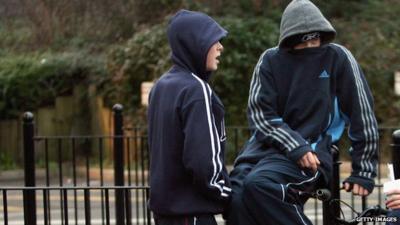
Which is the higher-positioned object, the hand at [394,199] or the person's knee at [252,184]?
the person's knee at [252,184]

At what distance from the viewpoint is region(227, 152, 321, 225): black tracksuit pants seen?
376 cm

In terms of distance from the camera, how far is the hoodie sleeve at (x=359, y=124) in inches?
157

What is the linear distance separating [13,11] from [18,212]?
8.61m

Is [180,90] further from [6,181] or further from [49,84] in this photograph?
[49,84]

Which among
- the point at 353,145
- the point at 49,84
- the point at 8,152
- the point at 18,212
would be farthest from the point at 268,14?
the point at 353,145

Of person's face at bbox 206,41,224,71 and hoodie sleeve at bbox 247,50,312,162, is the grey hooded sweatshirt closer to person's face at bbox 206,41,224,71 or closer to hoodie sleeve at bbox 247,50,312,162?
hoodie sleeve at bbox 247,50,312,162

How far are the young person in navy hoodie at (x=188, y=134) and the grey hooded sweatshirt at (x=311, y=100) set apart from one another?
0.32 m

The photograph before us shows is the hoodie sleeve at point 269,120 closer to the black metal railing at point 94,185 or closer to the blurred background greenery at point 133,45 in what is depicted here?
the black metal railing at point 94,185

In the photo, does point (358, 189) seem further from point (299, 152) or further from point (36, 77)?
point (36, 77)

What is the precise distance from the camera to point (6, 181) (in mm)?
15188

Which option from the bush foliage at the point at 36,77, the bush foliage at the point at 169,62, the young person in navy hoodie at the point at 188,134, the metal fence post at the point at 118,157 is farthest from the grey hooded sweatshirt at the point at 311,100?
the bush foliage at the point at 36,77

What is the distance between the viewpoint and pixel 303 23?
4004mm

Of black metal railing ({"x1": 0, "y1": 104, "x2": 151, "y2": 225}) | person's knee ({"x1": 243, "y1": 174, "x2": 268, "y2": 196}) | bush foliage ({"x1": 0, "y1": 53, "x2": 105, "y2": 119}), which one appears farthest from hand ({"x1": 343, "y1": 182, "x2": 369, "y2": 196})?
bush foliage ({"x1": 0, "y1": 53, "x2": 105, "y2": 119})

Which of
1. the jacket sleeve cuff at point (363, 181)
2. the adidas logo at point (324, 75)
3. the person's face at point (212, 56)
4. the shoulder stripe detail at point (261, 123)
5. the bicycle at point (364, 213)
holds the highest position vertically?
the person's face at point (212, 56)
